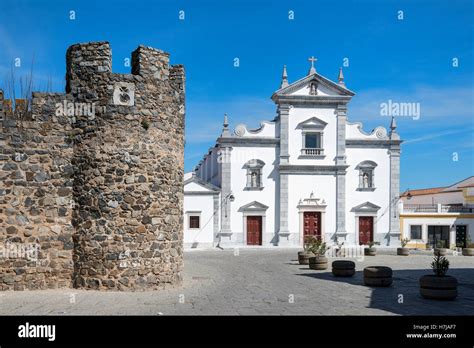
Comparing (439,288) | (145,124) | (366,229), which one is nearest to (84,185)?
(145,124)

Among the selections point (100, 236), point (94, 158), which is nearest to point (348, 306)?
point (100, 236)

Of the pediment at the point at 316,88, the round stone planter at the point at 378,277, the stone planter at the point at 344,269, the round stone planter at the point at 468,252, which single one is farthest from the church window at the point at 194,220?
the round stone planter at the point at 378,277

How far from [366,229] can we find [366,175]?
3.81m

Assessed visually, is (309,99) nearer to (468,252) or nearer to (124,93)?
(468,252)

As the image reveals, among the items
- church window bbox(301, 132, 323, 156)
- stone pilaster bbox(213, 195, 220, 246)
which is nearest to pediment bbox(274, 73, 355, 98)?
church window bbox(301, 132, 323, 156)

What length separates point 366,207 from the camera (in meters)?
35.9

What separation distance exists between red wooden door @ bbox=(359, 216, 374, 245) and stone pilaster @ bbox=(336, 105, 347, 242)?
4.46ft

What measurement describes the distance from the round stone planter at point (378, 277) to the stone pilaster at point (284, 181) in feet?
67.8

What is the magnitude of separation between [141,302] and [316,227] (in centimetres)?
2616

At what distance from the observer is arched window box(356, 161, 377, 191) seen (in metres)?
36.1

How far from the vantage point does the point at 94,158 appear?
1148cm

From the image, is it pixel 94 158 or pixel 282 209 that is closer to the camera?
pixel 94 158

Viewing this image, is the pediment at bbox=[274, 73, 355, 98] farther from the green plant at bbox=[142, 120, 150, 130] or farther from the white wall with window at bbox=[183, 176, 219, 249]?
the green plant at bbox=[142, 120, 150, 130]
